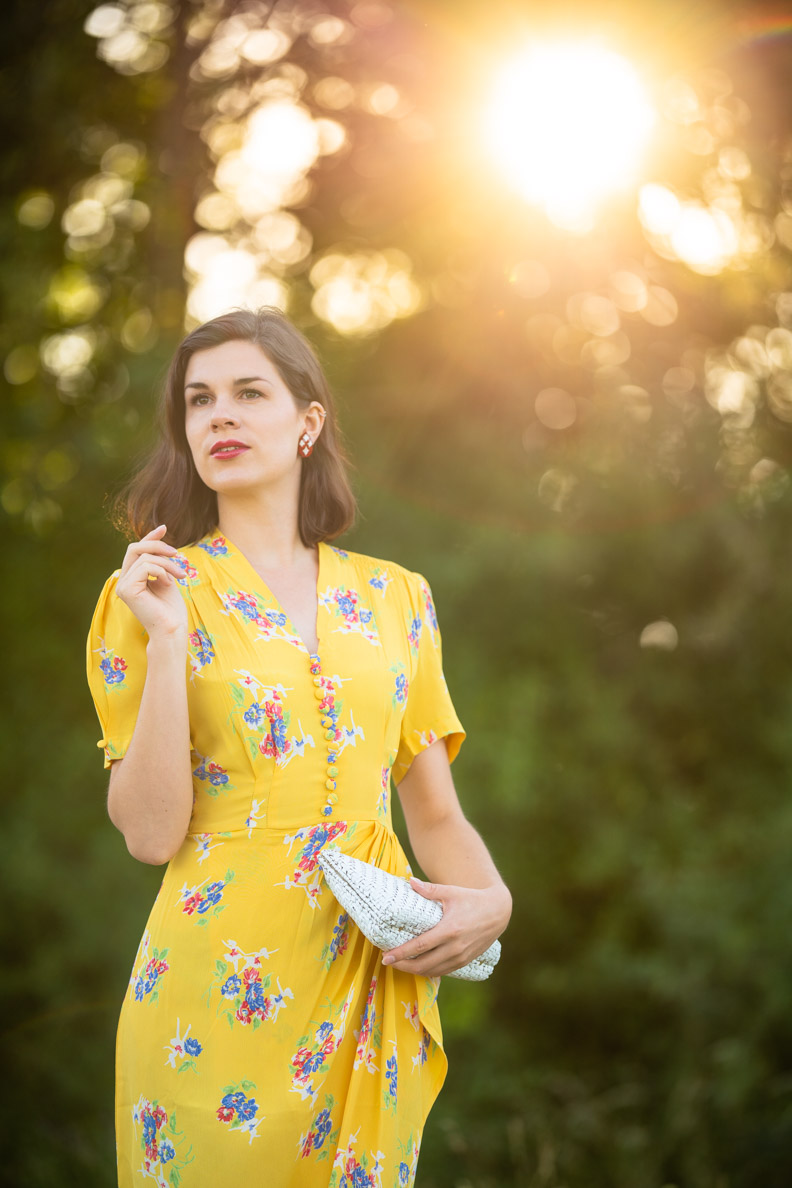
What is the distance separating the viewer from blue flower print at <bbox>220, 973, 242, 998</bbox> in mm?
1547

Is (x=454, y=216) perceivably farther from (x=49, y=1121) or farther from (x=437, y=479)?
(x=49, y=1121)

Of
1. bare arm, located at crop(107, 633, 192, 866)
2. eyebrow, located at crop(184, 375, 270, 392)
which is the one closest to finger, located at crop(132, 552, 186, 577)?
bare arm, located at crop(107, 633, 192, 866)

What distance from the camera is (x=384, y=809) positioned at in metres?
1.75

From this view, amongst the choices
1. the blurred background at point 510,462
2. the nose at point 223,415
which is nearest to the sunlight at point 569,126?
the blurred background at point 510,462

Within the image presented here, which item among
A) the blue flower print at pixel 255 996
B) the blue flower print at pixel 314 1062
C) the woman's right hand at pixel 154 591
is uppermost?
the woman's right hand at pixel 154 591

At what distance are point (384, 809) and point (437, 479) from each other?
2971mm

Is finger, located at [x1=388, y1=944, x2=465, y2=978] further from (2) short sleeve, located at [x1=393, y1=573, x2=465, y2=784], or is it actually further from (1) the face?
(1) the face

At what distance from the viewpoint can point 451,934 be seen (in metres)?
1.58

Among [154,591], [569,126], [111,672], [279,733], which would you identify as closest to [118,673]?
[111,672]

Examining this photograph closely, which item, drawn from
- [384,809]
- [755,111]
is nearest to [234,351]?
[384,809]

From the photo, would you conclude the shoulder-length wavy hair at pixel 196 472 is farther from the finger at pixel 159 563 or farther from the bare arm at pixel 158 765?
the bare arm at pixel 158 765

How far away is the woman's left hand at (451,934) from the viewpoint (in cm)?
155

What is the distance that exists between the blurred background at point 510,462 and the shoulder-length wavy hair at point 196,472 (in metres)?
2.21

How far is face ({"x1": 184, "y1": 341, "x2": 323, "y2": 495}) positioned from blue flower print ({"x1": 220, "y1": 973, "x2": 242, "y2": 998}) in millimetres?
759
